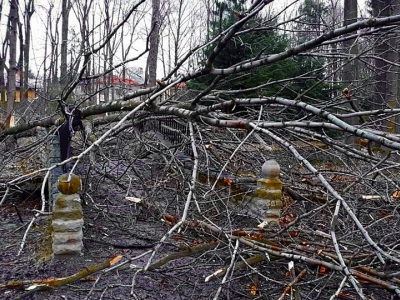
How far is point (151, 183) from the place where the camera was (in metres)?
6.41

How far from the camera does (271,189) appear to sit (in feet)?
17.3

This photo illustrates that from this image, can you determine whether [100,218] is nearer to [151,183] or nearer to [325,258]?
[151,183]

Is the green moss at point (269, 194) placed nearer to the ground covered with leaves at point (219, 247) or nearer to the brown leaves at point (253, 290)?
the ground covered with leaves at point (219, 247)

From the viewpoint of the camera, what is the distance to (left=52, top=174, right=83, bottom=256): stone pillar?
443 centimetres

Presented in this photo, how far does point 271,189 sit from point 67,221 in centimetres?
261

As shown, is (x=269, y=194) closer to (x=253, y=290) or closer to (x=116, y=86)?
(x=253, y=290)

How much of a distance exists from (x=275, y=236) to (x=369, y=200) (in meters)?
1.51

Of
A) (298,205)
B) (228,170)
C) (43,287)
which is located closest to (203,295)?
(43,287)

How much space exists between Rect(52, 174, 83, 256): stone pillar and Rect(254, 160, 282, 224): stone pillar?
2.39 metres

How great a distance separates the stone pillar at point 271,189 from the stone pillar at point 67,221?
94.1 inches

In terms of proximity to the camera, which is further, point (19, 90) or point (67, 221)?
point (19, 90)

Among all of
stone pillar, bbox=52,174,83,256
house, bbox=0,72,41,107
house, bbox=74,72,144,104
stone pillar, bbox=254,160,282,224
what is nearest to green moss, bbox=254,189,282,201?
stone pillar, bbox=254,160,282,224

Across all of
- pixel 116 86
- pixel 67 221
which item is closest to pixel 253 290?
pixel 67 221

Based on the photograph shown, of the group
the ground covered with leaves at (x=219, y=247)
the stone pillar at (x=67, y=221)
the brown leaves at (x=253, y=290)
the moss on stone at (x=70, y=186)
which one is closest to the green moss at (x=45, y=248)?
the ground covered with leaves at (x=219, y=247)
